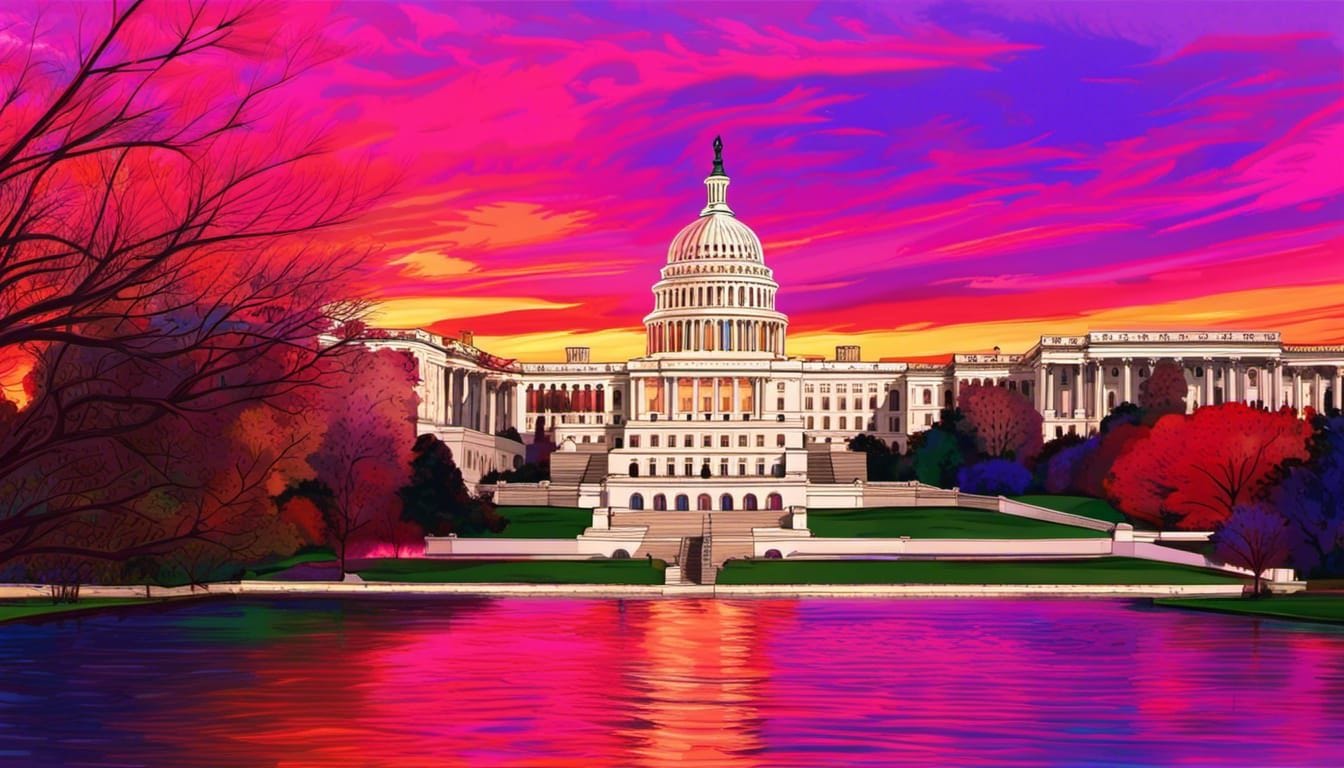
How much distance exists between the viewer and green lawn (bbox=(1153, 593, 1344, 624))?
199ft

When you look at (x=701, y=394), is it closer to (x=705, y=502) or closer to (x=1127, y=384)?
(x=1127, y=384)

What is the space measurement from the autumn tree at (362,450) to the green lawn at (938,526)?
27786 mm

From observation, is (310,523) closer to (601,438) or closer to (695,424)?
(695,424)

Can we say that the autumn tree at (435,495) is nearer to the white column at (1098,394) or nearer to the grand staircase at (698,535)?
the grand staircase at (698,535)

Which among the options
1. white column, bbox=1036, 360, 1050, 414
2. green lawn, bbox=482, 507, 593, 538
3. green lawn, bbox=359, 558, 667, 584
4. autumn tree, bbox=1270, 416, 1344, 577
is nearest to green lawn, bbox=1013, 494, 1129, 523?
autumn tree, bbox=1270, 416, 1344, 577

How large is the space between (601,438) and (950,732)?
505 feet

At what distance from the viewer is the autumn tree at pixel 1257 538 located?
75438 mm

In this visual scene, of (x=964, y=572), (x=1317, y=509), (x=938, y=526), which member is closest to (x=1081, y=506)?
(x=938, y=526)

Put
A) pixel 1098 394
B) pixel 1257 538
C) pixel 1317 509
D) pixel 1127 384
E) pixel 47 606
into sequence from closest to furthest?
pixel 47 606
pixel 1257 538
pixel 1317 509
pixel 1098 394
pixel 1127 384

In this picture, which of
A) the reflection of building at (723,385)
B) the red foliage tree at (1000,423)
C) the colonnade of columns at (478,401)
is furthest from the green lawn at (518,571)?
the red foliage tree at (1000,423)

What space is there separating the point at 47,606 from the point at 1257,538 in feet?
168

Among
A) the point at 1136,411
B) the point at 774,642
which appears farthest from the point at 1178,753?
the point at 1136,411

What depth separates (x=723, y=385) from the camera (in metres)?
187

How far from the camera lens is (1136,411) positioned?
469ft
